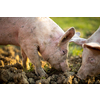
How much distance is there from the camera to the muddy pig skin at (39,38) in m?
3.18

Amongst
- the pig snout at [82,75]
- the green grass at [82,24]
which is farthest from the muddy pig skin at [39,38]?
the green grass at [82,24]

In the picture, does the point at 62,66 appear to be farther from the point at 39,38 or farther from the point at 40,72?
the point at 39,38

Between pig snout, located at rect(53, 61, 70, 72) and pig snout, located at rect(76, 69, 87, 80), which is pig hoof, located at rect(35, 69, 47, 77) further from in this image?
pig snout, located at rect(76, 69, 87, 80)

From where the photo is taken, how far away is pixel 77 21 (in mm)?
11062

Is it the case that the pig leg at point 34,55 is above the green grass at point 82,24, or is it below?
below

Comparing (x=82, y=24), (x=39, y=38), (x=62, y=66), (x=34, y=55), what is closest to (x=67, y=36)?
(x=39, y=38)

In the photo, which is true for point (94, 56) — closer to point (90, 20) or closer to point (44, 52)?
Answer: point (44, 52)

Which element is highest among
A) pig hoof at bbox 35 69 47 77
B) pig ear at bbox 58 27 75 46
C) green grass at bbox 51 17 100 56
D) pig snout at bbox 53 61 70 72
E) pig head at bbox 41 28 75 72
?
green grass at bbox 51 17 100 56

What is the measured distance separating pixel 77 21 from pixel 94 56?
8.77 meters

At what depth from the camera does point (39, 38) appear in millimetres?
3162

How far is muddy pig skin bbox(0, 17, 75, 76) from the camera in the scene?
318cm

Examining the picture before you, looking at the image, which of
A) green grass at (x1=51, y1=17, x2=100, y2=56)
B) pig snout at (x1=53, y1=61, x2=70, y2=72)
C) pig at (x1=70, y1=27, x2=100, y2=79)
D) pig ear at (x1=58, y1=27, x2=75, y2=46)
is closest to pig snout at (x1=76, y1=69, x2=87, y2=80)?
pig at (x1=70, y1=27, x2=100, y2=79)

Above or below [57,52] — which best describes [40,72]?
below

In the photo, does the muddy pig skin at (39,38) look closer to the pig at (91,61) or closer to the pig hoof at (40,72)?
the pig hoof at (40,72)
